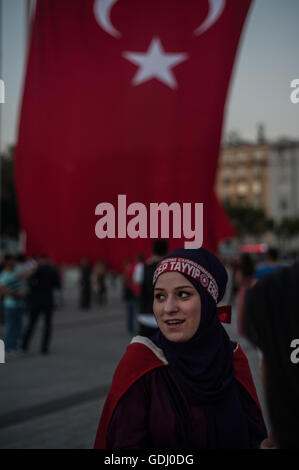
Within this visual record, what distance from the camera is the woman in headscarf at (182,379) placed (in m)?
1.80

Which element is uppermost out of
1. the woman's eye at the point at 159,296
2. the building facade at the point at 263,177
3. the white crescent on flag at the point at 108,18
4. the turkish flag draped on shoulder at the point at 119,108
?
the building facade at the point at 263,177

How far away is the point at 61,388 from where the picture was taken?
629 centimetres

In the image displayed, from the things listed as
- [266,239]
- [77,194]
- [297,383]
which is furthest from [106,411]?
[266,239]

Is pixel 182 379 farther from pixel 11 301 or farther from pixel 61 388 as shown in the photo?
pixel 11 301

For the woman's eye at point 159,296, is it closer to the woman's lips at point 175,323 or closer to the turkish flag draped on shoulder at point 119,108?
the woman's lips at point 175,323

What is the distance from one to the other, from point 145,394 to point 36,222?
6.58m

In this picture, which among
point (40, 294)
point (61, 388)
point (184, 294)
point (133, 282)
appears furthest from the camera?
point (133, 282)

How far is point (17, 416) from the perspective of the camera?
16.8ft

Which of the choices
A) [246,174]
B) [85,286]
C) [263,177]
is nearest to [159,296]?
[85,286]

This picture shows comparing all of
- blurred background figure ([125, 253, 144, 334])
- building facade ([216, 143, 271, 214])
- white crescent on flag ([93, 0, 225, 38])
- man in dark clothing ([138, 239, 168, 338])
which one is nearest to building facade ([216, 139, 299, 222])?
building facade ([216, 143, 271, 214])

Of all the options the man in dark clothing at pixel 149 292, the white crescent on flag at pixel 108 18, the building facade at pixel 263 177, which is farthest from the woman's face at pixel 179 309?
the building facade at pixel 263 177

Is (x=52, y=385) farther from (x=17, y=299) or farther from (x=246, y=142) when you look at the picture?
(x=246, y=142)

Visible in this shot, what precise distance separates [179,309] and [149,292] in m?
4.41

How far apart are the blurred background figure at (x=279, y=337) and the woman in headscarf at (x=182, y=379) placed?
26.9 inches
